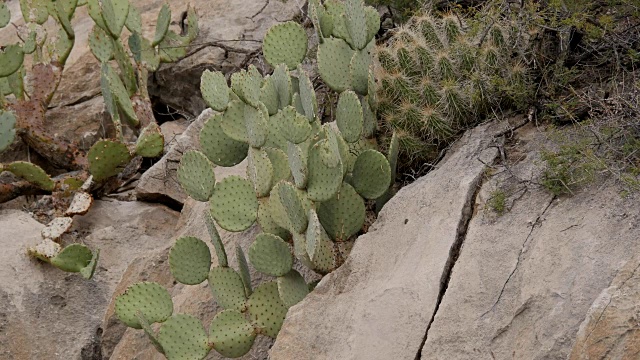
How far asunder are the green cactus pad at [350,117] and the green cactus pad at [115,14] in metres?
2.30

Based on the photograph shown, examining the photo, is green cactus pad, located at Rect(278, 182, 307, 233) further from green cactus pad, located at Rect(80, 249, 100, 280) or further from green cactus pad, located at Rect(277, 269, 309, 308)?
green cactus pad, located at Rect(80, 249, 100, 280)

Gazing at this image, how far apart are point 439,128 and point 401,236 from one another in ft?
2.25

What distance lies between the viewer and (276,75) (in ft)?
16.6

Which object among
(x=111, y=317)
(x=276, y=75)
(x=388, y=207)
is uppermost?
(x=276, y=75)

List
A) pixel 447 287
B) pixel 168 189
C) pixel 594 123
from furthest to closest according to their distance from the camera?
pixel 168 189
pixel 594 123
pixel 447 287

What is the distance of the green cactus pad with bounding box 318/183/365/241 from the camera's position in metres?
4.84

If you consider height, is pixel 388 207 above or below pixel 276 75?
below

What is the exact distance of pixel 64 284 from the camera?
5.90 metres

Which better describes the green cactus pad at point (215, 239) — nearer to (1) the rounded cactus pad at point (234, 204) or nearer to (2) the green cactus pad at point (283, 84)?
(1) the rounded cactus pad at point (234, 204)

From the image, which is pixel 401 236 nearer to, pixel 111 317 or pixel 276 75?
pixel 276 75

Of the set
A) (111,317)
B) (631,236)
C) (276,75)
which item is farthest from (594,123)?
(111,317)

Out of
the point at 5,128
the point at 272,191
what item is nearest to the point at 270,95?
the point at 272,191

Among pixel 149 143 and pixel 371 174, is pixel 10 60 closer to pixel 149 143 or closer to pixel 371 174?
pixel 149 143

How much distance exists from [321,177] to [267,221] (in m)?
0.40
